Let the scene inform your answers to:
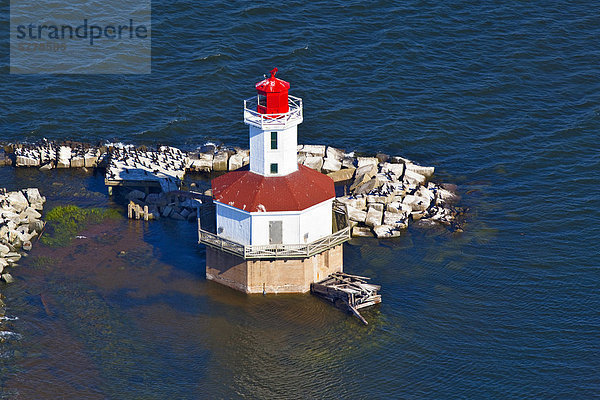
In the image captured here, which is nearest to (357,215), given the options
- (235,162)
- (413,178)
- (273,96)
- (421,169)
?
(413,178)

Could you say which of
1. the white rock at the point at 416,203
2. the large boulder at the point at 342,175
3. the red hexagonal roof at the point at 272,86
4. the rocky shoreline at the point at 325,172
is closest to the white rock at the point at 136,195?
the rocky shoreline at the point at 325,172

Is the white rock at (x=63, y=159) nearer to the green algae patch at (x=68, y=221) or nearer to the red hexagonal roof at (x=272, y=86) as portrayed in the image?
the green algae patch at (x=68, y=221)

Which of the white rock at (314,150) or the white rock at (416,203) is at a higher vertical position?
the white rock at (314,150)

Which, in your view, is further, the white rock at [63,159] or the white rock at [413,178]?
the white rock at [63,159]

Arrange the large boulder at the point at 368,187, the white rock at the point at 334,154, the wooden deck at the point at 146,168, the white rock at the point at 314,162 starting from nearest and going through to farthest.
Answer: the large boulder at the point at 368,187, the wooden deck at the point at 146,168, the white rock at the point at 314,162, the white rock at the point at 334,154

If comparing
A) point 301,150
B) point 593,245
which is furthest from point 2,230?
point 593,245

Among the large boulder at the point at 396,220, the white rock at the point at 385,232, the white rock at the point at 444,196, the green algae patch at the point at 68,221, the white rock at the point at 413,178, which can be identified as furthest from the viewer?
the white rock at the point at 413,178

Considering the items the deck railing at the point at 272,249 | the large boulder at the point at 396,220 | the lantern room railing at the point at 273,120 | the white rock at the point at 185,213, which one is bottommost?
the deck railing at the point at 272,249
